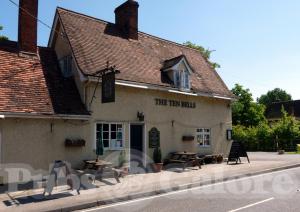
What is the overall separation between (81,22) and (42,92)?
559 cm

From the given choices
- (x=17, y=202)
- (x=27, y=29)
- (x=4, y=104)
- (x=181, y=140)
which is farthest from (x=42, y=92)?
(x=181, y=140)

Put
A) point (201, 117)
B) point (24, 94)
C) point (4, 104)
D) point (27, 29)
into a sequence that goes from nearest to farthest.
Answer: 1. point (4, 104)
2. point (24, 94)
3. point (27, 29)
4. point (201, 117)

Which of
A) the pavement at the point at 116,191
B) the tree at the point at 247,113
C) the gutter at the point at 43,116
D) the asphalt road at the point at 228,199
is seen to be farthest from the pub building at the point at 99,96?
the tree at the point at 247,113

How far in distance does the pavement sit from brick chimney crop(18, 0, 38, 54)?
7088 mm

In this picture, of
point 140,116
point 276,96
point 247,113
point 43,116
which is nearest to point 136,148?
point 140,116

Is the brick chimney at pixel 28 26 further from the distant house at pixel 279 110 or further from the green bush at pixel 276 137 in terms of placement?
the distant house at pixel 279 110

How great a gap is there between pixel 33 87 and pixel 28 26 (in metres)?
3.30

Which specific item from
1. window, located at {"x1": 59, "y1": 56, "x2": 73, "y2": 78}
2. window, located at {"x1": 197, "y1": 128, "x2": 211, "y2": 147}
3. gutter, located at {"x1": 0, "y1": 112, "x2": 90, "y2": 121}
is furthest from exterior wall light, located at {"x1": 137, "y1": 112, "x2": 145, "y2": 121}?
window, located at {"x1": 197, "y1": 128, "x2": 211, "y2": 147}

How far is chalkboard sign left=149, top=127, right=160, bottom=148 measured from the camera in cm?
1706

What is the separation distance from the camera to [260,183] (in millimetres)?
12836

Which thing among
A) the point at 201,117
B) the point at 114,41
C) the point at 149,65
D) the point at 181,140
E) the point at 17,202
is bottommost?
the point at 17,202

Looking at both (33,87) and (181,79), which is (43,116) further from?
(181,79)

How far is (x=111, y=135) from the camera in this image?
1575 centimetres

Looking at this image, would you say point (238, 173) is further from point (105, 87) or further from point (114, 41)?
point (114, 41)
